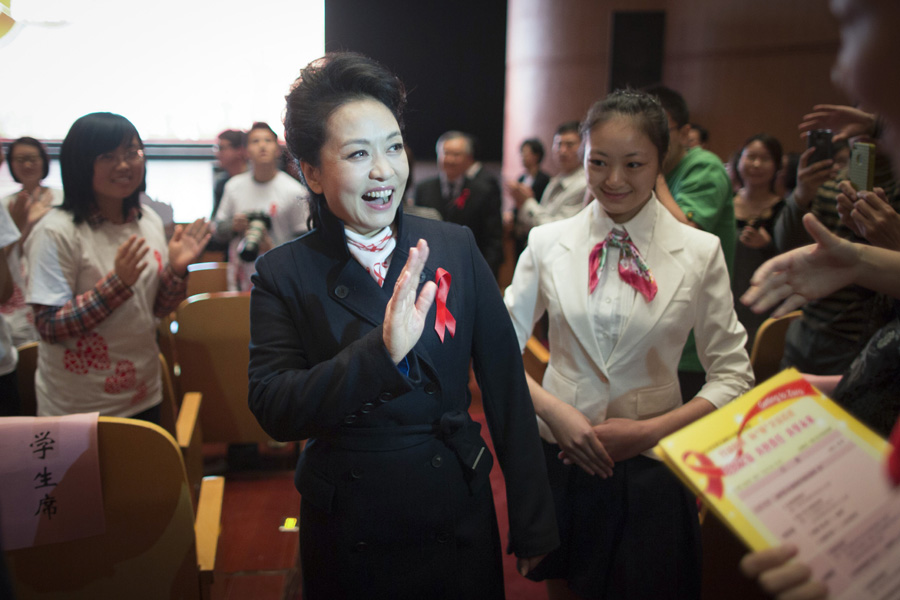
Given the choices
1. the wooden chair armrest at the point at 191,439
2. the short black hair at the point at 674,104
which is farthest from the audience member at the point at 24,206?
the short black hair at the point at 674,104

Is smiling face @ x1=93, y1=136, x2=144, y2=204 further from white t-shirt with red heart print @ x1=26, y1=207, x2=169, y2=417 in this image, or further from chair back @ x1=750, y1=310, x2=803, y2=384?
chair back @ x1=750, y1=310, x2=803, y2=384

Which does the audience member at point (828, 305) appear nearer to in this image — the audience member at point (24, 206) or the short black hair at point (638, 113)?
the short black hair at point (638, 113)

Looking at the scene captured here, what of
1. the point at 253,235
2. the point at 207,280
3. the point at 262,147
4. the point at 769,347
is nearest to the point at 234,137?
the point at 262,147

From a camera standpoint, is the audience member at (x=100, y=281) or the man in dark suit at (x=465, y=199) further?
the man in dark suit at (x=465, y=199)

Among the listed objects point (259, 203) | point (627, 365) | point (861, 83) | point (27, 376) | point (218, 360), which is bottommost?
point (218, 360)

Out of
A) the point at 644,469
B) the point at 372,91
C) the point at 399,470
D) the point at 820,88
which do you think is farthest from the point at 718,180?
the point at 820,88

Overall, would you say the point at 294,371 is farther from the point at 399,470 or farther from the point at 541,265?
the point at 541,265

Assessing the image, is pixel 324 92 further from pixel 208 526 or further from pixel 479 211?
pixel 479 211

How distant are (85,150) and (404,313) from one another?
51.4 inches

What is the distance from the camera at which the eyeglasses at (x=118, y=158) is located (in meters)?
1.74

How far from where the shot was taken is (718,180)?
213 cm

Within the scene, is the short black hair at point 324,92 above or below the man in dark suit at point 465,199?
above

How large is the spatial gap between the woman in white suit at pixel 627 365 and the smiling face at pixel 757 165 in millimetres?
2033

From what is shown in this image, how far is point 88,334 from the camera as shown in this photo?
1.78 m
